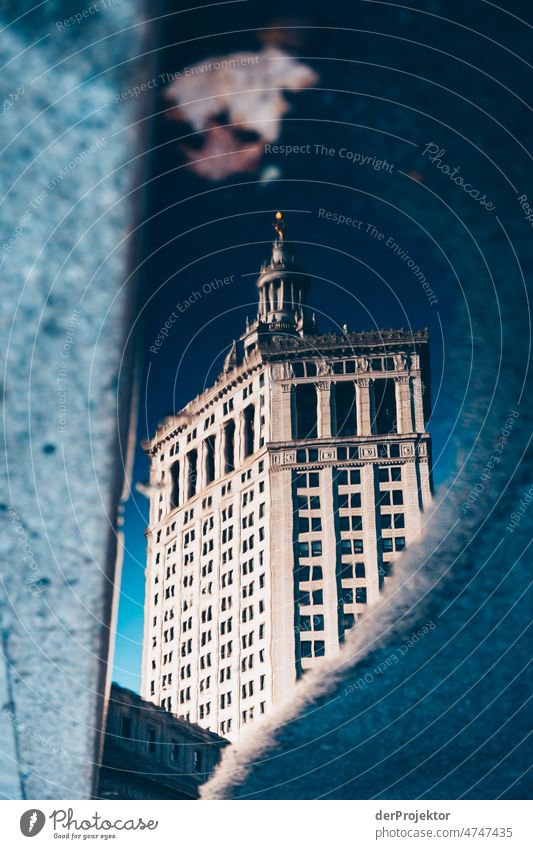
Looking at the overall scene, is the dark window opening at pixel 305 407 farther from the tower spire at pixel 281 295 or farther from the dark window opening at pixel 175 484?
the dark window opening at pixel 175 484

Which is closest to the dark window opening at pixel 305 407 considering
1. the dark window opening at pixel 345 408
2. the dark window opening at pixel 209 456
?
the dark window opening at pixel 345 408

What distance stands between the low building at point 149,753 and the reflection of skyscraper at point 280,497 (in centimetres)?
30

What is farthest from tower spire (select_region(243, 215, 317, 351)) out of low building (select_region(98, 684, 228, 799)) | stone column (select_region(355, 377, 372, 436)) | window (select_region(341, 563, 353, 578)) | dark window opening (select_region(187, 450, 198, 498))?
low building (select_region(98, 684, 228, 799))

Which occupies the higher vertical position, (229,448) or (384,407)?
(384,407)

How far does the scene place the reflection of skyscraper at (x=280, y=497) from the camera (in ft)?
30.7

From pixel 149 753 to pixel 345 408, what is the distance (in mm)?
3336

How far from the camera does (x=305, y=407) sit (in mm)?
9562

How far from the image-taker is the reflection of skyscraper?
934cm

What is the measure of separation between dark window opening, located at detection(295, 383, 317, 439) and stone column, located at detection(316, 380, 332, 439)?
2.7 inches

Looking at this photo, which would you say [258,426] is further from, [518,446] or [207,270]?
[518,446]

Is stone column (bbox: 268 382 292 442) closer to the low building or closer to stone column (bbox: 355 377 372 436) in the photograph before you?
stone column (bbox: 355 377 372 436)

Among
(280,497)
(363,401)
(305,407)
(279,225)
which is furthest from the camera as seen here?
(280,497)

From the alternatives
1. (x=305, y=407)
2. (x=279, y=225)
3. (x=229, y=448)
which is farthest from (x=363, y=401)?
(x=279, y=225)

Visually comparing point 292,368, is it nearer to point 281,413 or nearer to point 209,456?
point 281,413
